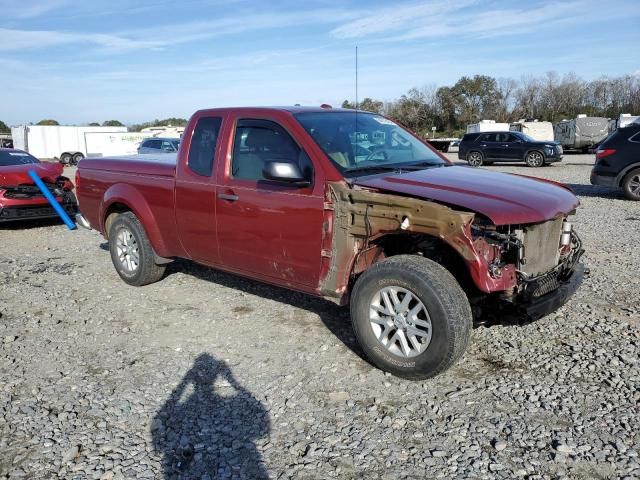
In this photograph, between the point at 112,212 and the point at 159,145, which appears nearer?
the point at 112,212

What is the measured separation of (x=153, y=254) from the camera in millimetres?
6105

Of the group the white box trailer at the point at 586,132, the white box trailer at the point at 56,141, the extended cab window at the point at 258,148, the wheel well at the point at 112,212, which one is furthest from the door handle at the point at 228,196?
the white box trailer at the point at 56,141

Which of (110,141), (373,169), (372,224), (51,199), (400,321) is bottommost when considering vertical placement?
(400,321)

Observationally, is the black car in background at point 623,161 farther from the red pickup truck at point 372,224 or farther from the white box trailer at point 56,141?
the white box trailer at point 56,141

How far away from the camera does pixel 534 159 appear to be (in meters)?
24.4

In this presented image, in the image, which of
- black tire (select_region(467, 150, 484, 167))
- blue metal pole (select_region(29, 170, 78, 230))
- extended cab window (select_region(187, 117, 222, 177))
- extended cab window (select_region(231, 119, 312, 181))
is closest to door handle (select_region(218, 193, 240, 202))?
extended cab window (select_region(231, 119, 312, 181))

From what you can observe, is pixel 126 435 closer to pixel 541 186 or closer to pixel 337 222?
pixel 337 222

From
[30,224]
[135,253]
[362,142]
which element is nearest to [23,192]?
[30,224]

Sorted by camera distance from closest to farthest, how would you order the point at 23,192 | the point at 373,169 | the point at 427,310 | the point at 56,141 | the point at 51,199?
1. the point at 427,310
2. the point at 373,169
3. the point at 23,192
4. the point at 51,199
5. the point at 56,141

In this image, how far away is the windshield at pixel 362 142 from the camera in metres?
4.50

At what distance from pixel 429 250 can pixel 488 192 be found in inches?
25.0

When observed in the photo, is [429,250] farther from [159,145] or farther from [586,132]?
[586,132]

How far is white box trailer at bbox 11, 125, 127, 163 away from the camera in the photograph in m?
41.9

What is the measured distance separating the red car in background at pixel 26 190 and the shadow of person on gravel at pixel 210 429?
763 cm
